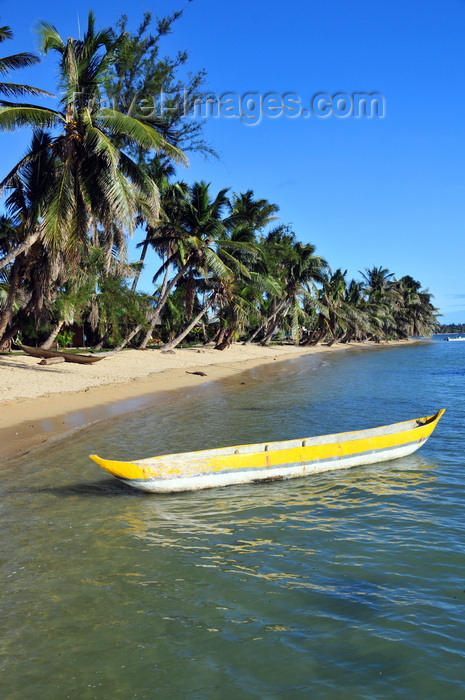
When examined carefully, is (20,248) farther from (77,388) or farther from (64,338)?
(64,338)

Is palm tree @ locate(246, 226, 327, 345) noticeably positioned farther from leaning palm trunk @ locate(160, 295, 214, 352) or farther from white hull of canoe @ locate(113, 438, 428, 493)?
white hull of canoe @ locate(113, 438, 428, 493)

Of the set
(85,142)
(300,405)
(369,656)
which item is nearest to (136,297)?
(85,142)

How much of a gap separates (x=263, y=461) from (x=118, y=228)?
12.1 meters

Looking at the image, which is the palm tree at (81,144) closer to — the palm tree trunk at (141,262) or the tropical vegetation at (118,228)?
the tropical vegetation at (118,228)

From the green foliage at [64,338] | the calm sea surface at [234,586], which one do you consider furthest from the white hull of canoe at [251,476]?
the green foliage at [64,338]

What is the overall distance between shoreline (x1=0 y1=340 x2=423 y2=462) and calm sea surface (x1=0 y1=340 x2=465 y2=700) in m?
2.03

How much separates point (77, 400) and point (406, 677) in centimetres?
1295

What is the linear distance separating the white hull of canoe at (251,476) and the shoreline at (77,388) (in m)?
3.24

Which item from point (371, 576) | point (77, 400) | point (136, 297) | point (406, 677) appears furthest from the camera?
point (136, 297)

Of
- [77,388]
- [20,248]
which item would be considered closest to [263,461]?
[77,388]

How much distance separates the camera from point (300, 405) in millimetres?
16859

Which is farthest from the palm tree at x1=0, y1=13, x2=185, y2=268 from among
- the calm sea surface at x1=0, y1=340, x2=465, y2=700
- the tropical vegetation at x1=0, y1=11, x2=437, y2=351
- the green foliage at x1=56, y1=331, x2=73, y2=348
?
the green foliage at x1=56, y1=331, x2=73, y2=348

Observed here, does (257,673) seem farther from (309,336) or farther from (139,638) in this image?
(309,336)

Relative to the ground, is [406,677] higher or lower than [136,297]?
lower
